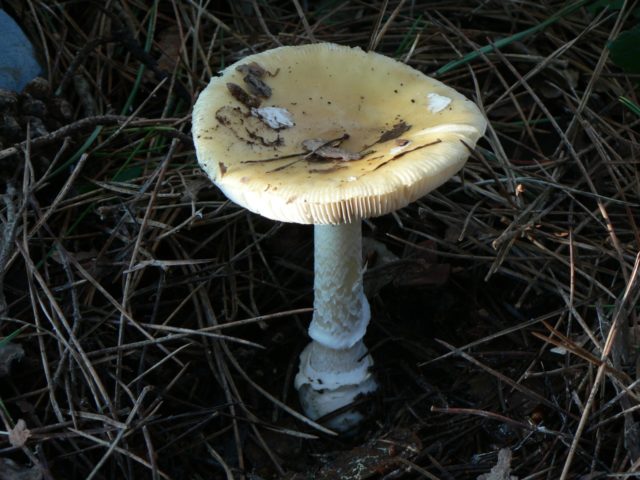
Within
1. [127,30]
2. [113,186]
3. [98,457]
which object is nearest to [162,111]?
[127,30]

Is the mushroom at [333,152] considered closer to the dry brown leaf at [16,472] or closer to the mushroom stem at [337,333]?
the mushroom stem at [337,333]

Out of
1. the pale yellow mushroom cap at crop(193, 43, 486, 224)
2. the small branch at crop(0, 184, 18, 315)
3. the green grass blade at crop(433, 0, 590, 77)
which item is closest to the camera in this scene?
the pale yellow mushroom cap at crop(193, 43, 486, 224)

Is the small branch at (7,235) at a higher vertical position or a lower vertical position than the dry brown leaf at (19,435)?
higher

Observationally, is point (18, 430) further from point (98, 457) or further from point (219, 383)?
point (219, 383)

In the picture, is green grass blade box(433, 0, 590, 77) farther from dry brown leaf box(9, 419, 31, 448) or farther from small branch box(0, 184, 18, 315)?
dry brown leaf box(9, 419, 31, 448)

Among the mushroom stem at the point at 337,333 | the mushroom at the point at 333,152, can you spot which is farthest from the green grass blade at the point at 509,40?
the mushroom stem at the point at 337,333

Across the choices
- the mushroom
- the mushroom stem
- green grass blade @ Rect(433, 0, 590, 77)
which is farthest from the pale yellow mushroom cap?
green grass blade @ Rect(433, 0, 590, 77)

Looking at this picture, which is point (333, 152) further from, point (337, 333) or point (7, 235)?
point (7, 235)
